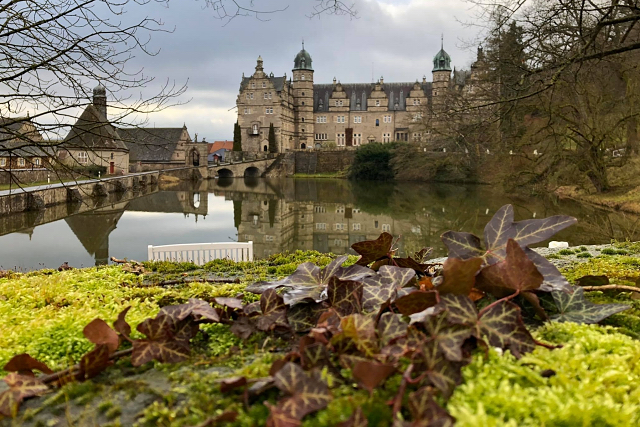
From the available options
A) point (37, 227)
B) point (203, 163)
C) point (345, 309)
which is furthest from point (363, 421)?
point (203, 163)

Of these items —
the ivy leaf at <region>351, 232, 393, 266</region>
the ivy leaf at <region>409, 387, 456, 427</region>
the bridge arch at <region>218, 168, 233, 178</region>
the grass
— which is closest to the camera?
the ivy leaf at <region>409, 387, 456, 427</region>

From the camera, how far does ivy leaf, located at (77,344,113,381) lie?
127cm

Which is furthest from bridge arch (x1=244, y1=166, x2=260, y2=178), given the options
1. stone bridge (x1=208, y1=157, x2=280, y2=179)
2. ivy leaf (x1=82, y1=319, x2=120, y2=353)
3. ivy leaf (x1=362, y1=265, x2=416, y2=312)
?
ivy leaf (x1=82, y1=319, x2=120, y2=353)

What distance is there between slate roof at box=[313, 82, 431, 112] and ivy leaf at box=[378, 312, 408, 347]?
69770mm

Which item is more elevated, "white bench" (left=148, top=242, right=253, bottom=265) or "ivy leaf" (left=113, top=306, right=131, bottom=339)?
"ivy leaf" (left=113, top=306, right=131, bottom=339)

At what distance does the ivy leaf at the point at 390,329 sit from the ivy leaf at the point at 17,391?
791 mm

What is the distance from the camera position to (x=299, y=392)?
1.06 m

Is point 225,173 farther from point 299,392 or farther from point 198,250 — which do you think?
point 299,392

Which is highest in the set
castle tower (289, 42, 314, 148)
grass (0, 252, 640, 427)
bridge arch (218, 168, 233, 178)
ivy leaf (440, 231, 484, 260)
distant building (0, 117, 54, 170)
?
castle tower (289, 42, 314, 148)

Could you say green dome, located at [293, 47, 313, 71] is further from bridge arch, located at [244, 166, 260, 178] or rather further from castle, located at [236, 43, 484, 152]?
bridge arch, located at [244, 166, 260, 178]

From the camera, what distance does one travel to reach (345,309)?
159 cm

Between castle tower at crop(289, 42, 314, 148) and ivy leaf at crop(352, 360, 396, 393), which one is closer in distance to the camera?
ivy leaf at crop(352, 360, 396, 393)

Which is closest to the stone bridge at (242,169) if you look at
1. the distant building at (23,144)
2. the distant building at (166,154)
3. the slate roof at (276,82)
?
the distant building at (166,154)

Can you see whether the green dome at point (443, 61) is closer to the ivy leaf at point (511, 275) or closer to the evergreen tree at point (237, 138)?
the evergreen tree at point (237, 138)
